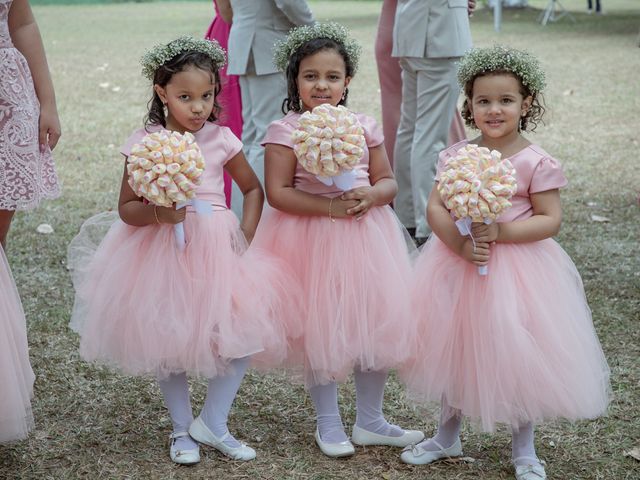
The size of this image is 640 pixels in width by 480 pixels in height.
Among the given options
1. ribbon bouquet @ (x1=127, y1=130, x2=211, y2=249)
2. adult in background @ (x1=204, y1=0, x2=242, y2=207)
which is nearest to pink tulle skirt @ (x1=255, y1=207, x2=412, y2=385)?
ribbon bouquet @ (x1=127, y1=130, x2=211, y2=249)

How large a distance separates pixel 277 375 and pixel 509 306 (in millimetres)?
1307

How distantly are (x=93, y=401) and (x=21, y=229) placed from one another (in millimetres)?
2642

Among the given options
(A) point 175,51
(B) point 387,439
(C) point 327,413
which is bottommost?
(B) point 387,439

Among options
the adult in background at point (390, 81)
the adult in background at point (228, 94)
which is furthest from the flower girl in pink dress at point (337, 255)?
the adult in background at point (390, 81)

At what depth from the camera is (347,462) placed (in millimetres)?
3293

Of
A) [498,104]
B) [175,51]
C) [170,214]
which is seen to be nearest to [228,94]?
[175,51]

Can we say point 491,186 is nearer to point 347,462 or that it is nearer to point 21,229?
point 347,462

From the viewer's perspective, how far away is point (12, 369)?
3.04 metres

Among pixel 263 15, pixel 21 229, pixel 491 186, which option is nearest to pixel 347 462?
pixel 491 186

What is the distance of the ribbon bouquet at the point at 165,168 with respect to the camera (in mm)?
2951

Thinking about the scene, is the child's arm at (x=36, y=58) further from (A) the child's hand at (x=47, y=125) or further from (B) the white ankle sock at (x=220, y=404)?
(B) the white ankle sock at (x=220, y=404)

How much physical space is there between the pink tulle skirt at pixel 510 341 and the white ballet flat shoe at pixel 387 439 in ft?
1.03

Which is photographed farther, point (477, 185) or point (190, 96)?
point (190, 96)

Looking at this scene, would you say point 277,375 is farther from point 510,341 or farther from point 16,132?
point 16,132
